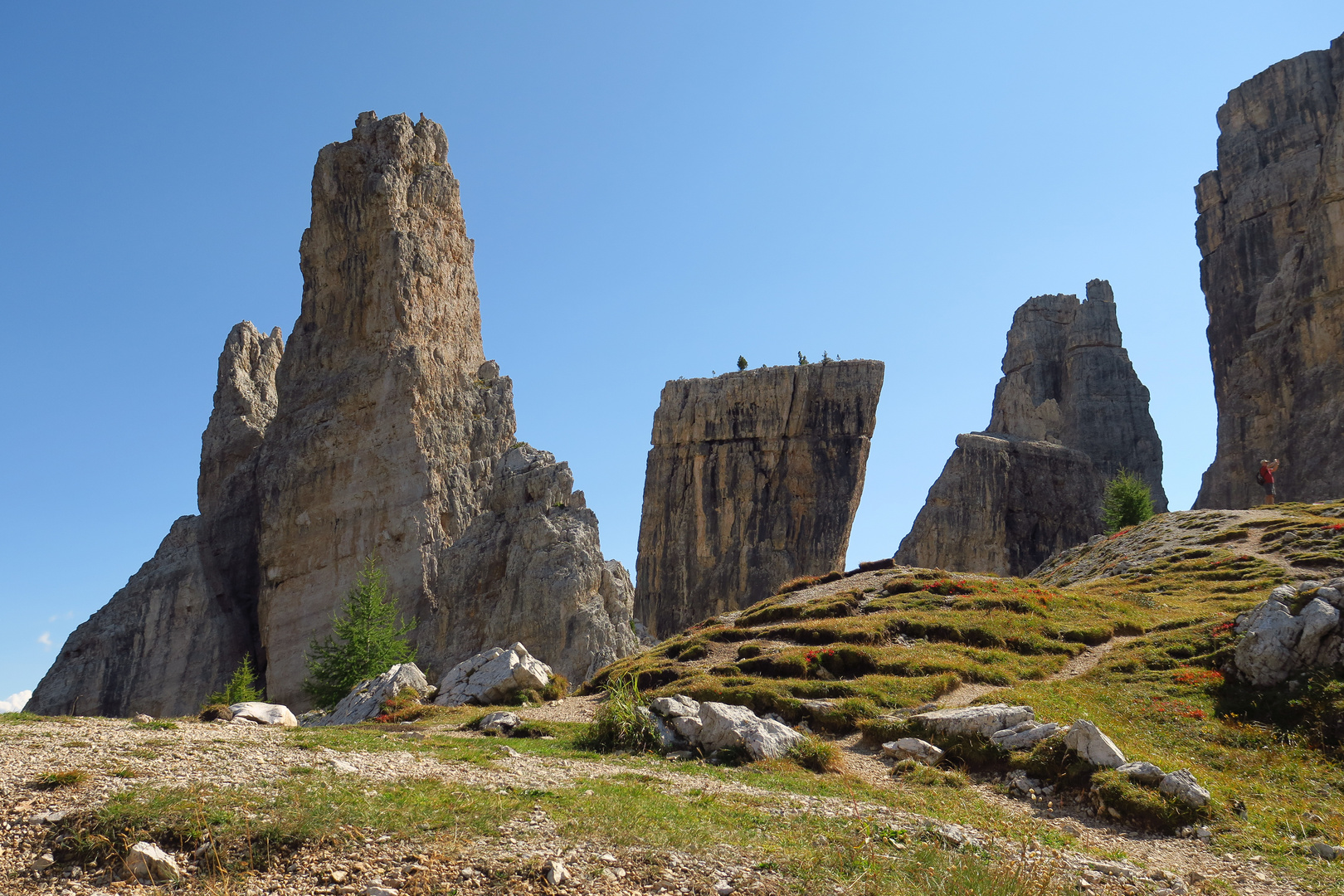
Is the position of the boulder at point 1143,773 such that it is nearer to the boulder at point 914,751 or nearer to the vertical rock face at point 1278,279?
the boulder at point 914,751

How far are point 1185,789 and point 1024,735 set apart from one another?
416 cm

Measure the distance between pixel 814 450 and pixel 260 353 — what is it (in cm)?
5161

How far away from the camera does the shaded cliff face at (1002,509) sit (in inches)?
3381

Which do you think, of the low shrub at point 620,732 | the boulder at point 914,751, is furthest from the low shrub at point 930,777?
the low shrub at point 620,732

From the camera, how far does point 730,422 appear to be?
89.1 metres

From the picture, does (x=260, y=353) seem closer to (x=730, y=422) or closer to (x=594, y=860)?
(x=730, y=422)

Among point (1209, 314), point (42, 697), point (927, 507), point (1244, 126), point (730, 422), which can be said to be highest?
point (1244, 126)

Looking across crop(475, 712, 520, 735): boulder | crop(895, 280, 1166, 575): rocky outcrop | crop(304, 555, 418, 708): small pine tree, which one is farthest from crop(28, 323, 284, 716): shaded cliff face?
crop(895, 280, 1166, 575): rocky outcrop

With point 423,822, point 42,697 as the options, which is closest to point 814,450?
point 42,697

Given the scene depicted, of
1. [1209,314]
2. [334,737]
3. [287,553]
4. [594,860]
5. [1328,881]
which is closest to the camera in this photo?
[594,860]

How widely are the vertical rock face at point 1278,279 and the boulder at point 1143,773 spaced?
65.0m

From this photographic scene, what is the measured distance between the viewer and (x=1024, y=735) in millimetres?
20641

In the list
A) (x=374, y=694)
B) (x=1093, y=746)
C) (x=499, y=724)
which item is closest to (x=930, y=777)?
(x=1093, y=746)

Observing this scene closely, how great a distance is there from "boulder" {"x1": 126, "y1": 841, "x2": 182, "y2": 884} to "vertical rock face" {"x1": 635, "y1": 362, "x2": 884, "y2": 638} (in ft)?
237
